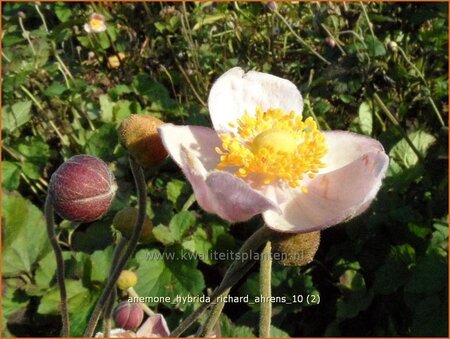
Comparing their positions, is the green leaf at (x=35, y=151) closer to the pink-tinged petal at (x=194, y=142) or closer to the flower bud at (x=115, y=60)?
the flower bud at (x=115, y=60)

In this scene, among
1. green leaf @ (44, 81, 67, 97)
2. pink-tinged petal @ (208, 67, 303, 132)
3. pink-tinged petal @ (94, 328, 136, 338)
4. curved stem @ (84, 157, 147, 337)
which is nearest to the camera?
curved stem @ (84, 157, 147, 337)

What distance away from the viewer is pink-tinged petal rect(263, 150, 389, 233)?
0.72 meters

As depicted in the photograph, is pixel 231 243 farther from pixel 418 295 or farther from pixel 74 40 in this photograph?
pixel 74 40

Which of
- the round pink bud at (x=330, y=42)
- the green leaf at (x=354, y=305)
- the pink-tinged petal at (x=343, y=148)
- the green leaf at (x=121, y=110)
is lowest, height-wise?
the green leaf at (x=354, y=305)

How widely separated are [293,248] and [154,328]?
A: 428 millimetres

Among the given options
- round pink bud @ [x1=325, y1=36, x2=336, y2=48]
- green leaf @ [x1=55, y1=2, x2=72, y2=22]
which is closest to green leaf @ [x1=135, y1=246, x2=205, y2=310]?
round pink bud @ [x1=325, y1=36, x2=336, y2=48]

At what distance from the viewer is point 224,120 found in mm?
911

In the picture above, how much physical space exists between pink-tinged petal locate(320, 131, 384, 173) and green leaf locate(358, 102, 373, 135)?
0.97 metres

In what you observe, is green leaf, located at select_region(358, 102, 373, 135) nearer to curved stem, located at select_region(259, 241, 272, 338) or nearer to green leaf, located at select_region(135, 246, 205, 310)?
green leaf, located at select_region(135, 246, 205, 310)

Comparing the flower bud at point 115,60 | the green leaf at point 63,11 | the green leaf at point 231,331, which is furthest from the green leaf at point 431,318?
the green leaf at point 63,11

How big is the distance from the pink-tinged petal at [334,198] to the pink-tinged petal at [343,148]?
3 cm

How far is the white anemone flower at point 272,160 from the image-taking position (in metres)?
0.72

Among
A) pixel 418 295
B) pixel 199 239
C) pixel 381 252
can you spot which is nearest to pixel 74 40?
pixel 199 239

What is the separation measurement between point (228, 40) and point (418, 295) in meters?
1.46
